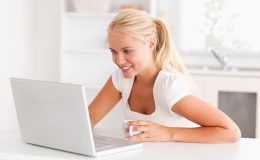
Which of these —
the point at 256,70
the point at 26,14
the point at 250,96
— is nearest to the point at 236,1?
the point at 256,70

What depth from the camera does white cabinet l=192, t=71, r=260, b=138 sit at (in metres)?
3.76

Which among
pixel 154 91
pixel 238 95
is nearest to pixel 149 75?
pixel 154 91

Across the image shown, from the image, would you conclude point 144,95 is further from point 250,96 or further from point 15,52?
point 15,52

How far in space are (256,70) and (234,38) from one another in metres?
0.33

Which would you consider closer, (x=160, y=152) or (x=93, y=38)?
(x=160, y=152)

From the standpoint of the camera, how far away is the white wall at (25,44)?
425cm

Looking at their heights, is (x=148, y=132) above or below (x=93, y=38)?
above

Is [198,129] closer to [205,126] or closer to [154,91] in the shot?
[205,126]

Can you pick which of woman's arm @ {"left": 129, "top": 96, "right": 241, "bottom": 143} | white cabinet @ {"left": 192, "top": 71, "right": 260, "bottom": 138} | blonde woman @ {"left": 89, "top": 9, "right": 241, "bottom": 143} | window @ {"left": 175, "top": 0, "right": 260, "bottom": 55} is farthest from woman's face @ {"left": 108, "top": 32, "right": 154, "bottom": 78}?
window @ {"left": 175, "top": 0, "right": 260, "bottom": 55}

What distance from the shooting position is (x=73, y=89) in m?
1.50

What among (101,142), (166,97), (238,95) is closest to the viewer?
(101,142)

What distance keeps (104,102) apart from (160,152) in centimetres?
74

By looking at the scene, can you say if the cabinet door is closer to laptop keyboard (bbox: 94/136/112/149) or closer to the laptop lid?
laptop keyboard (bbox: 94/136/112/149)

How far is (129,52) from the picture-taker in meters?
1.99
